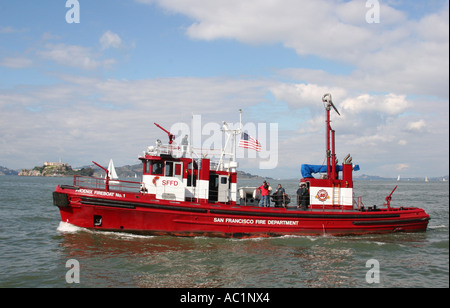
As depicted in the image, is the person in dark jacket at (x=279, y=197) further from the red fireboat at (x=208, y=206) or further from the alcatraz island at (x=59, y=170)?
→ the alcatraz island at (x=59, y=170)

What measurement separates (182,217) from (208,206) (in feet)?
3.90

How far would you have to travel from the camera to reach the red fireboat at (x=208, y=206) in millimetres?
14148

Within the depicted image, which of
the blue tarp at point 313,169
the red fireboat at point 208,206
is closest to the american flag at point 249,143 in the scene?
the red fireboat at point 208,206

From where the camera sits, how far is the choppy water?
9789mm

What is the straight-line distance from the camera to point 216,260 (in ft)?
38.7

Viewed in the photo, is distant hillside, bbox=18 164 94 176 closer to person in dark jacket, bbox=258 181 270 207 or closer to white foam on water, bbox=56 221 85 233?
white foam on water, bbox=56 221 85 233

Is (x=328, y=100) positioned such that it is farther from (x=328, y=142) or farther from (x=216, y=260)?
(x=216, y=260)

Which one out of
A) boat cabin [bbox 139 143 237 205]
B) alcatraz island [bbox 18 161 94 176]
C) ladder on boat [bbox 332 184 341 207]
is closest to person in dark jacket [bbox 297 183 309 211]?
ladder on boat [bbox 332 184 341 207]

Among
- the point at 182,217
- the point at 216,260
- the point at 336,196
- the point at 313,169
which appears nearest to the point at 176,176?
the point at 182,217

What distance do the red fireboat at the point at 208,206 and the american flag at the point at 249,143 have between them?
1.32 feet

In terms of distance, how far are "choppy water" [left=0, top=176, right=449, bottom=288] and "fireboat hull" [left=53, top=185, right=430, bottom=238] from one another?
370 mm

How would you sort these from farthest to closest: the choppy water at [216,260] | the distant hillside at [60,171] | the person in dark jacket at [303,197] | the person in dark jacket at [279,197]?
the distant hillside at [60,171], the person in dark jacket at [279,197], the person in dark jacket at [303,197], the choppy water at [216,260]

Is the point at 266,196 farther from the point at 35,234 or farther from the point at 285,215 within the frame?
the point at 35,234
